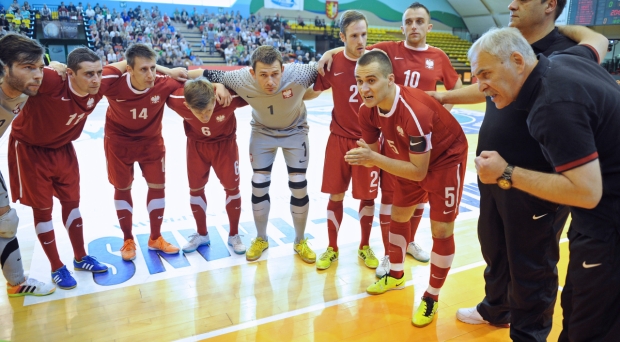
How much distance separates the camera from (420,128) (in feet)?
9.82

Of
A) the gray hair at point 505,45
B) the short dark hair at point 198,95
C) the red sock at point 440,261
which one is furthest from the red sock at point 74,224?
the gray hair at point 505,45

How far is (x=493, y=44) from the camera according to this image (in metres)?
2.12

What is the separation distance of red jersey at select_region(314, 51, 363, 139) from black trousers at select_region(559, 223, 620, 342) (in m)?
2.34

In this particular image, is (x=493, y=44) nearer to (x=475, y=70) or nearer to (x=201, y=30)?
(x=475, y=70)

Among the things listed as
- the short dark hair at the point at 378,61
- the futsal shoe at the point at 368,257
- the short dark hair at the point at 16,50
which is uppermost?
the short dark hair at the point at 16,50

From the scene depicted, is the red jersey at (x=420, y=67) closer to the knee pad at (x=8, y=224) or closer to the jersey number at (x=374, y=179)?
the jersey number at (x=374, y=179)

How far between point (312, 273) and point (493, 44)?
9.16 feet

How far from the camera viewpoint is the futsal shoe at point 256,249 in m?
4.42

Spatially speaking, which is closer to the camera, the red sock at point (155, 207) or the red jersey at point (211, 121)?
the red jersey at point (211, 121)

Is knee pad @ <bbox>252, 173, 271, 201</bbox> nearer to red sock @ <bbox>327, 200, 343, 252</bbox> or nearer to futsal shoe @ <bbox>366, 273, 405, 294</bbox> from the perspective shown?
red sock @ <bbox>327, 200, 343, 252</bbox>

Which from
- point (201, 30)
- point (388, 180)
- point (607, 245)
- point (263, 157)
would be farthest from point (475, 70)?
point (201, 30)

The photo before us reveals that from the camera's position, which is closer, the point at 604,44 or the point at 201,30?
the point at 604,44

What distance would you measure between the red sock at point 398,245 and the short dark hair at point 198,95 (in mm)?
1932

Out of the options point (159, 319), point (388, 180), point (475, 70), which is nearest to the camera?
point (475, 70)
